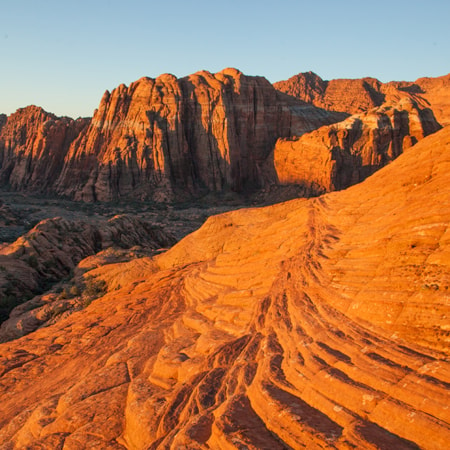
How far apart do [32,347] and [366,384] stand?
10.3m

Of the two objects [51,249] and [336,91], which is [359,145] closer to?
[51,249]

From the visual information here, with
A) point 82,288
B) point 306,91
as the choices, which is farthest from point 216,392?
point 306,91

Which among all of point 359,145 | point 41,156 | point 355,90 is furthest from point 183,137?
point 355,90

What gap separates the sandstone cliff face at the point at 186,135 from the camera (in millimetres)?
59469

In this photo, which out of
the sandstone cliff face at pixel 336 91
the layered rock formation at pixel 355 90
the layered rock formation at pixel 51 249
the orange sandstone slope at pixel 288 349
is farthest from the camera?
the sandstone cliff face at pixel 336 91

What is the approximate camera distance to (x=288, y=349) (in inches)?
286

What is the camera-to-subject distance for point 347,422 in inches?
201

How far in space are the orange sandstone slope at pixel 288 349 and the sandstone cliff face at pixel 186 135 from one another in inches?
1842

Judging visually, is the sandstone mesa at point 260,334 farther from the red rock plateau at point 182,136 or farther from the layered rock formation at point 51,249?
the red rock plateau at point 182,136

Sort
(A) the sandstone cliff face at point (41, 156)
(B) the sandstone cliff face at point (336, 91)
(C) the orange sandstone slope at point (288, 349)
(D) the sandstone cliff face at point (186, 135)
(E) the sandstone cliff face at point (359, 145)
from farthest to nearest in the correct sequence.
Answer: (B) the sandstone cliff face at point (336, 91)
(A) the sandstone cliff face at point (41, 156)
(D) the sandstone cliff face at point (186, 135)
(E) the sandstone cliff face at point (359, 145)
(C) the orange sandstone slope at point (288, 349)

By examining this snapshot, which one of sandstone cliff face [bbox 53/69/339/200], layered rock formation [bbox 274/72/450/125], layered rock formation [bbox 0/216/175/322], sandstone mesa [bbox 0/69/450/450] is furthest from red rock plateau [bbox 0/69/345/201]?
sandstone mesa [bbox 0/69/450/450]

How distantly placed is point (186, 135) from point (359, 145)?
74.8ft

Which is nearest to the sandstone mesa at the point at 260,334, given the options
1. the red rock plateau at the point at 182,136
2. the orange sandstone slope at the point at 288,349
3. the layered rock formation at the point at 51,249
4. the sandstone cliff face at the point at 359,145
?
the orange sandstone slope at the point at 288,349

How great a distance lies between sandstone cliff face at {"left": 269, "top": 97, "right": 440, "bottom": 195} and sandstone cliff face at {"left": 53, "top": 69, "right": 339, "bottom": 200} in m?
9.18
